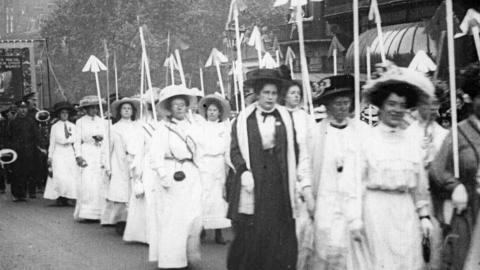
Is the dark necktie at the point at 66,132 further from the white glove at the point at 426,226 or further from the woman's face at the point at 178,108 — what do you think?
the white glove at the point at 426,226

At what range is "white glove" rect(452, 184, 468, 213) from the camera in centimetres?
545

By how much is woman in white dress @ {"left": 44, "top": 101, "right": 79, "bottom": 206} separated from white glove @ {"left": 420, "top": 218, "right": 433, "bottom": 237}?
32.7ft

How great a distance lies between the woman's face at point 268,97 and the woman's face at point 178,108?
181cm

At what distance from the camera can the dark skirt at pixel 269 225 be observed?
278 inches

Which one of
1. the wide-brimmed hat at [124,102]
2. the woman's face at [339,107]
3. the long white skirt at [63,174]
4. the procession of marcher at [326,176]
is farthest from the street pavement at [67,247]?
the woman's face at [339,107]

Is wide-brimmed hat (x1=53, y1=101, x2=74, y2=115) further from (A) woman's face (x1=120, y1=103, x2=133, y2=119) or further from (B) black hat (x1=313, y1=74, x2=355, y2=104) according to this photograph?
(B) black hat (x1=313, y1=74, x2=355, y2=104)

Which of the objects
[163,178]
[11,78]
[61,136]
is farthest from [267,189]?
[11,78]

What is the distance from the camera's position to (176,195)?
28.6ft

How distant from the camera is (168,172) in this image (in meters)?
8.68

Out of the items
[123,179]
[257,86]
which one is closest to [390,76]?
[257,86]

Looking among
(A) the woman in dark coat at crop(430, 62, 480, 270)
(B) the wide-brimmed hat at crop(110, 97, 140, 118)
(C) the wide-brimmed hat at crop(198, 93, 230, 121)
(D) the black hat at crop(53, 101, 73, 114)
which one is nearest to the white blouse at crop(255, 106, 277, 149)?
(A) the woman in dark coat at crop(430, 62, 480, 270)

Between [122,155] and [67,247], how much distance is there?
77.0 inches

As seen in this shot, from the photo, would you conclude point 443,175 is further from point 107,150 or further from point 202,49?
point 202,49

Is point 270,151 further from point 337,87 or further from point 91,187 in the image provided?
point 91,187
